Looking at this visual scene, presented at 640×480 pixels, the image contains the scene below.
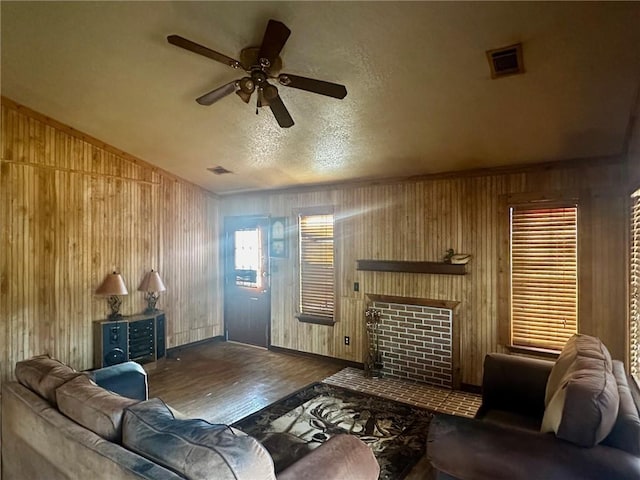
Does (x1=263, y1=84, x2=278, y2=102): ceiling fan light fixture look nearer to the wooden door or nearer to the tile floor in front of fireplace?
the tile floor in front of fireplace

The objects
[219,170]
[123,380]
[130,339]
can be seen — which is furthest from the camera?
[219,170]

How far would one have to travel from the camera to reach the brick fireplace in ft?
14.6

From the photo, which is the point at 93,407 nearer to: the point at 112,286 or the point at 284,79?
the point at 284,79

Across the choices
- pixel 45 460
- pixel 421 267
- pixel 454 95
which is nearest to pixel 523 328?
pixel 421 267

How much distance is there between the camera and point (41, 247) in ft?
14.6

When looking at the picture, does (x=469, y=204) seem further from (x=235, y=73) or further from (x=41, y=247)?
(x=41, y=247)

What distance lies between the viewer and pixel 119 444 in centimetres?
160

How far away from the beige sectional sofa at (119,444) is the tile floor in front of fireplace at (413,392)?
2.43m

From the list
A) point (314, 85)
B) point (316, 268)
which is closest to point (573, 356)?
point (314, 85)

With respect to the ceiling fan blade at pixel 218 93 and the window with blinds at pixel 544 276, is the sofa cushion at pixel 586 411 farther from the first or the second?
the ceiling fan blade at pixel 218 93

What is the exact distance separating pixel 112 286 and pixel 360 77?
4046mm

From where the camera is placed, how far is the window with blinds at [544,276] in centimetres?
381

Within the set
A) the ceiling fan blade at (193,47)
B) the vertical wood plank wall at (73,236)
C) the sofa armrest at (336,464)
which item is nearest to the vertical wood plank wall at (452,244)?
the vertical wood plank wall at (73,236)

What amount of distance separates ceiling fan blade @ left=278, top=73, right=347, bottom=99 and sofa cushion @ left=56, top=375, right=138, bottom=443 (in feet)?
6.73
